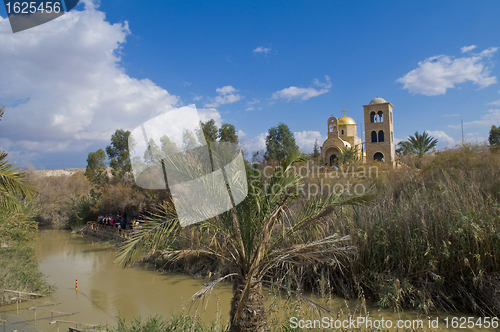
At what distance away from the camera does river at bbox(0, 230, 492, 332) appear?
8703 mm

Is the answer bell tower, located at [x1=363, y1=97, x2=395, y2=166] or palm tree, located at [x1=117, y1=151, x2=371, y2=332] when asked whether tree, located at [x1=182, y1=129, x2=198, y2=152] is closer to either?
palm tree, located at [x1=117, y1=151, x2=371, y2=332]

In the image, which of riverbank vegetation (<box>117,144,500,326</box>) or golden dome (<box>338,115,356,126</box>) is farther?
golden dome (<box>338,115,356,126</box>)

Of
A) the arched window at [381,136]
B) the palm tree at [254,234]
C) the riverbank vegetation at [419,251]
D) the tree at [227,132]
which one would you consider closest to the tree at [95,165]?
the tree at [227,132]

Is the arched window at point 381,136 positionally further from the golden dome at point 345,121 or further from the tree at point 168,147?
the tree at point 168,147

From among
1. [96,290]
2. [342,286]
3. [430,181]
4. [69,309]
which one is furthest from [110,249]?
[430,181]

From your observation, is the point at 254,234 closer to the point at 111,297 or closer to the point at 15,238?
the point at 111,297

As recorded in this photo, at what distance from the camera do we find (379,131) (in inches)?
1310

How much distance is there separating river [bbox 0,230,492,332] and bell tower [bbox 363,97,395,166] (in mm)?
25176

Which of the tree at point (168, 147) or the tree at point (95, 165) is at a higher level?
the tree at point (95, 165)

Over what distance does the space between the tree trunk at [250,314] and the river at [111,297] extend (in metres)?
0.91

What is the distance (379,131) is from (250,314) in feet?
104

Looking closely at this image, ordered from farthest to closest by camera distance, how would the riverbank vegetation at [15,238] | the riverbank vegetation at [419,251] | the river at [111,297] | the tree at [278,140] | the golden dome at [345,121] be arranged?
1. the golden dome at [345,121]
2. the tree at [278,140]
3. the river at [111,297]
4. the riverbank vegetation at [419,251]
5. the riverbank vegetation at [15,238]

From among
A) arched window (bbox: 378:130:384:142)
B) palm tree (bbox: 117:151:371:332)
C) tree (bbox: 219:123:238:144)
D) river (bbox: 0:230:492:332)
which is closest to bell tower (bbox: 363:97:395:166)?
arched window (bbox: 378:130:384:142)

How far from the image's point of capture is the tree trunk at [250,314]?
217 inches
